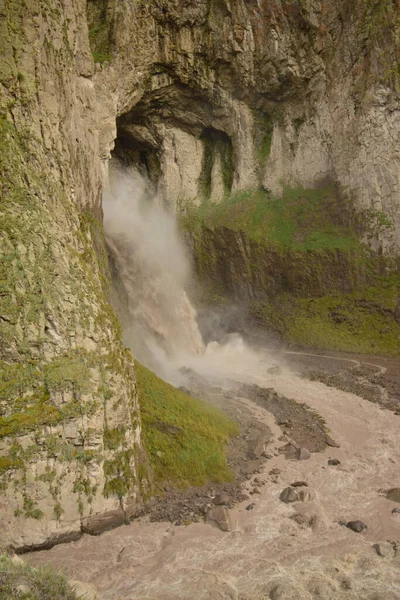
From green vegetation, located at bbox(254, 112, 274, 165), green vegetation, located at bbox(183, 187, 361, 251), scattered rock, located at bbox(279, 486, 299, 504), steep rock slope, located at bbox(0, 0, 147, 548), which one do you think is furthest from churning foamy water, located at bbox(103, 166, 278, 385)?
green vegetation, located at bbox(254, 112, 274, 165)

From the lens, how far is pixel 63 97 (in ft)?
62.3

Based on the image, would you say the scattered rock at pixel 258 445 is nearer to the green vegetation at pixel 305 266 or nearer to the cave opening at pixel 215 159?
the green vegetation at pixel 305 266

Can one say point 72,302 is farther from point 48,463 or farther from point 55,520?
point 55,520

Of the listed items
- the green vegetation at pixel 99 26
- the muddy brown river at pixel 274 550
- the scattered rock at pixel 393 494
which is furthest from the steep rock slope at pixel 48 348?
the green vegetation at pixel 99 26

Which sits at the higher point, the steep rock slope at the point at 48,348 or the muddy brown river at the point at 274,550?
the steep rock slope at the point at 48,348

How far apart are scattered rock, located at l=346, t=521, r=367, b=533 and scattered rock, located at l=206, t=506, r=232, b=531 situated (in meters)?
3.54

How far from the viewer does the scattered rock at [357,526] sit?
12.0 meters

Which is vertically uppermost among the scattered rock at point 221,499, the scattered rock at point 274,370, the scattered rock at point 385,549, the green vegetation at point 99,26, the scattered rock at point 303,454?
the green vegetation at point 99,26

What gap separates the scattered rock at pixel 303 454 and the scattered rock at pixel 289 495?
289cm

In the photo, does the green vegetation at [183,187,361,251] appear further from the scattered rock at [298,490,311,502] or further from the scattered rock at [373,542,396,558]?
the scattered rock at [373,542,396,558]

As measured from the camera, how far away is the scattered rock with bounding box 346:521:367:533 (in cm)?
1203

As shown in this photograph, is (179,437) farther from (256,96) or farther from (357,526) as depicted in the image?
Answer: (256,96)

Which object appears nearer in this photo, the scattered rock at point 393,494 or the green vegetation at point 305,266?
the scattered rock at point 393,494

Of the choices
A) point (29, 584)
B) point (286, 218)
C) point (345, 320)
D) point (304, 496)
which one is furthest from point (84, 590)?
point (286, 218)
